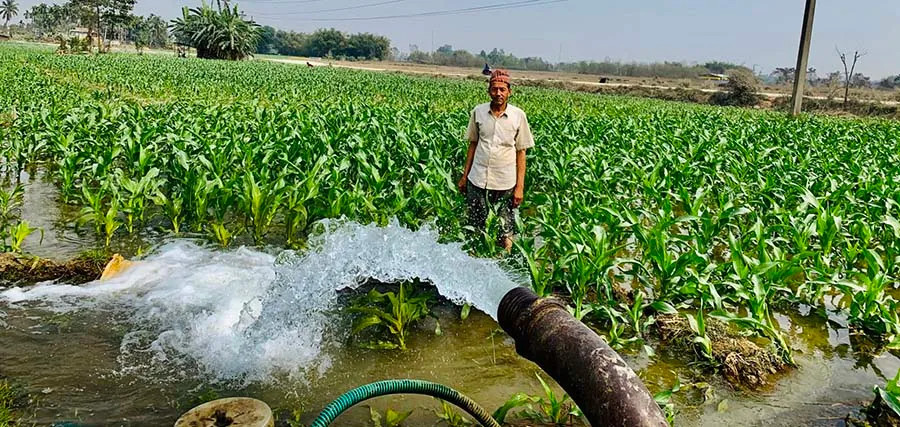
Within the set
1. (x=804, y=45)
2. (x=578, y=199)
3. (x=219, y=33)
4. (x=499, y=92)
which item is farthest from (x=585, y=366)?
(x=219, y=33)

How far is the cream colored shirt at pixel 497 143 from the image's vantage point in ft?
16.4

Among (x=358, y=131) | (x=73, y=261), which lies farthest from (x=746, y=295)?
(x=358, y=131)

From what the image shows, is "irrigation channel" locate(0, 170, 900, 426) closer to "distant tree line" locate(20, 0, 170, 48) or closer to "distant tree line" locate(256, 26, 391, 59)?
"distant tree line" locate(20, 0, 170, 48)

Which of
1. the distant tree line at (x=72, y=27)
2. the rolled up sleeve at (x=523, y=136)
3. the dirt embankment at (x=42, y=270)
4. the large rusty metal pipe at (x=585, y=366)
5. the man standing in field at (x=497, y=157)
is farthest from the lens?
the distant tree line at (x=72, y=27)

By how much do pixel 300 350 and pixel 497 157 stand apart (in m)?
2.19

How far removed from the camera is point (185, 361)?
3.65 meters

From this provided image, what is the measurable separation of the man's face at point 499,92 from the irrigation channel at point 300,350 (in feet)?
3.92

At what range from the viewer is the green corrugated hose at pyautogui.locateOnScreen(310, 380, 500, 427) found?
1.99 m

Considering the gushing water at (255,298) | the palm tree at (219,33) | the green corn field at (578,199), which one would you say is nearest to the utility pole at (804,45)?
the green corn field at (578,199)

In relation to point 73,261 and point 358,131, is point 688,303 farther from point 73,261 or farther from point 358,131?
point 358,131

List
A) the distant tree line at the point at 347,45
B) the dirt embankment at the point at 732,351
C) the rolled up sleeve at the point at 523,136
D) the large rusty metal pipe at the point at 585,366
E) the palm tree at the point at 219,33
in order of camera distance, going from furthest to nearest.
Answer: the distant tree line at the point at 347,45 → the palm tree at the point at 219,33 → the rolled up sleeve at the point at 523,136 → the dirt embankment at the point at 732,351 → the large rusty metal pipe at the point at 585,366

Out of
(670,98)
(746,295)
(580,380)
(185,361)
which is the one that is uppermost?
(670,98)

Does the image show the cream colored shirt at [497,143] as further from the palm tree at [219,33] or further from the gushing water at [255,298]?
the palm tree at [219,33]

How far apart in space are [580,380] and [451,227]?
379 centimetres
